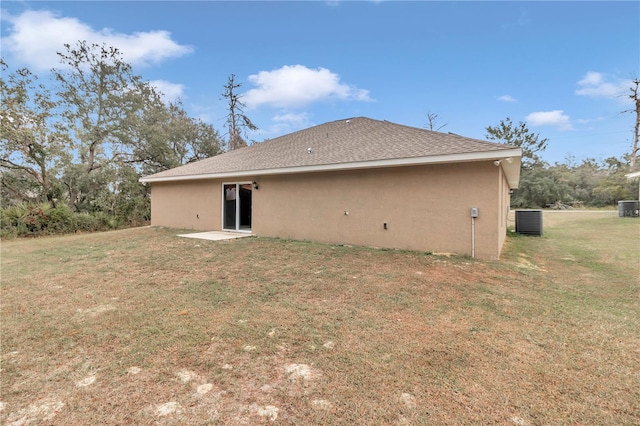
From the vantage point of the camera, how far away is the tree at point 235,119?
23.5 meters

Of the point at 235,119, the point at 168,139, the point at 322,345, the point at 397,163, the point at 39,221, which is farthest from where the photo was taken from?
the point at 235,119

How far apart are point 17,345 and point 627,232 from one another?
15.9 metres

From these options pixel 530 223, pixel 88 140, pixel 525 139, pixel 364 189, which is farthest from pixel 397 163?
pixel 525 139

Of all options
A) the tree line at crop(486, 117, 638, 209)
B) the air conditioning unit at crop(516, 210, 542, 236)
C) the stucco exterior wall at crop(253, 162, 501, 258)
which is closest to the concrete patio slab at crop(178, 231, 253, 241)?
the stucco exterior wall at crop(253, 162, 501, 258)

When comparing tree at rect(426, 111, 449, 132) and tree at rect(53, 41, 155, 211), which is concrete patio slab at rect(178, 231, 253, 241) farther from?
tree at rect(426, 111, 449, 132)

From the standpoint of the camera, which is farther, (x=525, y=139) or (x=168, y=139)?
(x=525, y=139)

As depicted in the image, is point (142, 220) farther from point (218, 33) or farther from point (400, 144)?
point (400, 144)

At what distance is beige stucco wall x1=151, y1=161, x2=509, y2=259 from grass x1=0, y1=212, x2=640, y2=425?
4.43 feet

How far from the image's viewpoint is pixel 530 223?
1096 cm

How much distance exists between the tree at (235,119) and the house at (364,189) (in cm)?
1251

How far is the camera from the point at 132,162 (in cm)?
1930

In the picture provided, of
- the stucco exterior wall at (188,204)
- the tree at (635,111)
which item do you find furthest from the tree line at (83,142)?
the tree at (635,111)

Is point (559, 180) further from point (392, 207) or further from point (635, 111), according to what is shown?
point (392, 207)

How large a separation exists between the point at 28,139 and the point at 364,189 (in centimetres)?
1575
